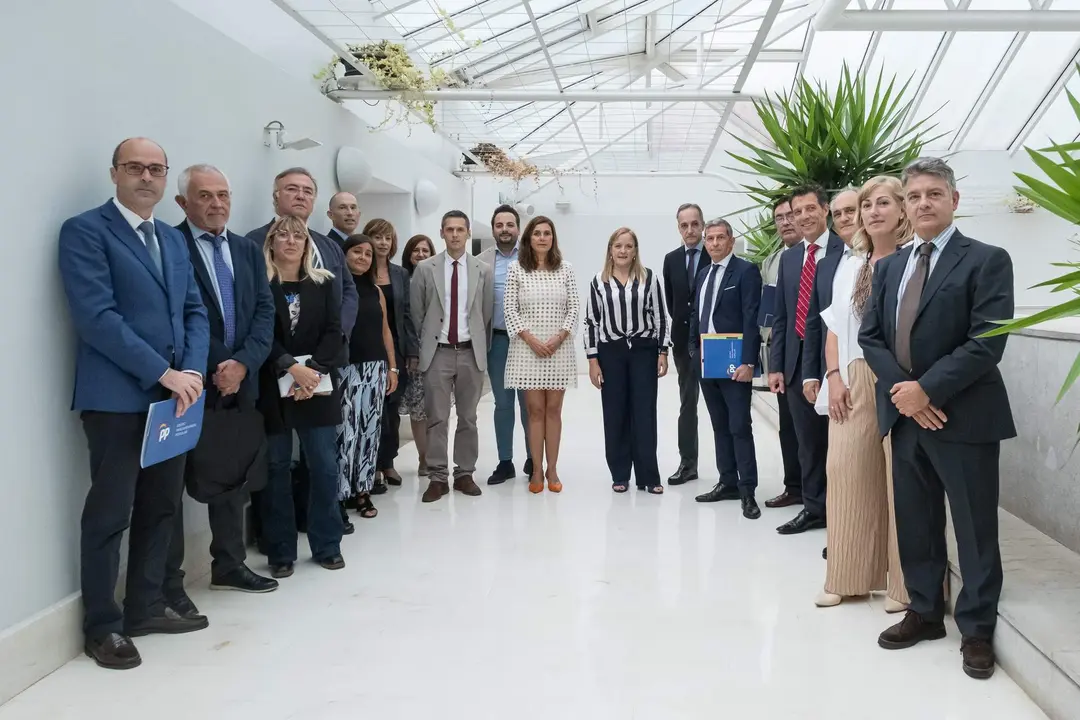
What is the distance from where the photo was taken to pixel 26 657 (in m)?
2.45

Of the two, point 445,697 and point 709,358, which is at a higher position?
point 709,358

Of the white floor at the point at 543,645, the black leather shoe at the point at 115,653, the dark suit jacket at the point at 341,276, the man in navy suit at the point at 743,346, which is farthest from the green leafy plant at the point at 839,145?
the black leather shoe at the point at 115,653

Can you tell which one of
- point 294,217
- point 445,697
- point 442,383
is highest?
point 294,217

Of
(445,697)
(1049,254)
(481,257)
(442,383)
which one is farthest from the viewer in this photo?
(1049,254)

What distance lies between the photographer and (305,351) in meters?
3.50

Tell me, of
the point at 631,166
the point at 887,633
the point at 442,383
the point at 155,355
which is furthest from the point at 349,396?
the point at 631,166

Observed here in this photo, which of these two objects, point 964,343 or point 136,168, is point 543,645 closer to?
point 964,343

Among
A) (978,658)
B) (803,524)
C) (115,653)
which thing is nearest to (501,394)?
(803,524)

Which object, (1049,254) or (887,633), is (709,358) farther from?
(1049,254)

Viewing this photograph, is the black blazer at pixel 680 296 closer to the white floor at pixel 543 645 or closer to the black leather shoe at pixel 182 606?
the white floor at pixel 543 645

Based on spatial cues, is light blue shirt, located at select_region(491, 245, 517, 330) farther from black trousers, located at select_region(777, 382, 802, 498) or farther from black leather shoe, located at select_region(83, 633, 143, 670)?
black leather shoe, located at select_region(83, 633, 143, 670)

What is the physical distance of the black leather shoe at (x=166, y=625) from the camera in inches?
110

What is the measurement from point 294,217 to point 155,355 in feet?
3.88

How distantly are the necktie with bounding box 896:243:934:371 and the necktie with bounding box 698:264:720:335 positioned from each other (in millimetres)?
1949
